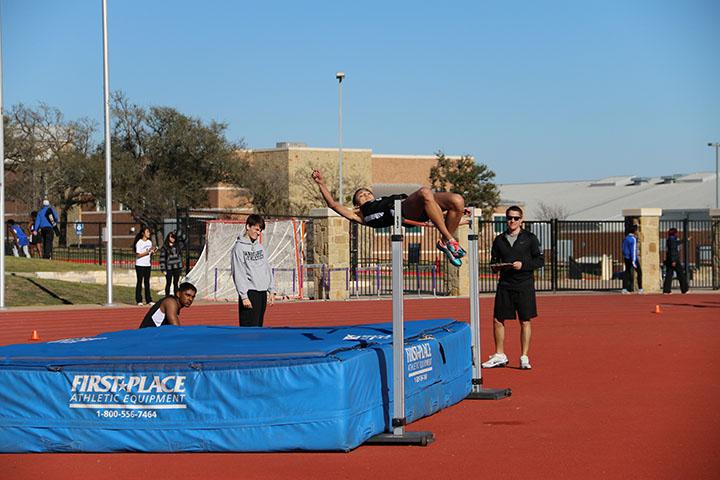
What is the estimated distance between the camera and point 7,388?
30.8 feet

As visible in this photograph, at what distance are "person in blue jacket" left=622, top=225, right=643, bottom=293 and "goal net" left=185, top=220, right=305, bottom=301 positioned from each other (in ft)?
30.5

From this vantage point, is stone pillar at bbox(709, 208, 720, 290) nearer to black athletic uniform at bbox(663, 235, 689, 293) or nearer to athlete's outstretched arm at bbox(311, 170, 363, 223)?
black athletic uniform at bbox(663, 235, 689, 293)

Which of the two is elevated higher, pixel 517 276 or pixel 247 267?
pixel 247 267

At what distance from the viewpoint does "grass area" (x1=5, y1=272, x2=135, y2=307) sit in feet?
89.5

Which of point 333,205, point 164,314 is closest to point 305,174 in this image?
point 164,314

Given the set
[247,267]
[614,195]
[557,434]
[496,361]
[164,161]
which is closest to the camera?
[557,434]

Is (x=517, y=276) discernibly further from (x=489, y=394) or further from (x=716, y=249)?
(x=716, y=249)

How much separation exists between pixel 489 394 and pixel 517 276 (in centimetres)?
263

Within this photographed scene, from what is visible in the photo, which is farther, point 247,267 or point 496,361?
point 496,361

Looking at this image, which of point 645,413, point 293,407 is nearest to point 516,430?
point 645,413

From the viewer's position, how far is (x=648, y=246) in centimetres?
3322

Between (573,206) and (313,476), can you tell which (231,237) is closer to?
(313,476)

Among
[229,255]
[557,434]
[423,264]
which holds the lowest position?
[557,434]

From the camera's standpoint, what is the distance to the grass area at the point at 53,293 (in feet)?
89.5
